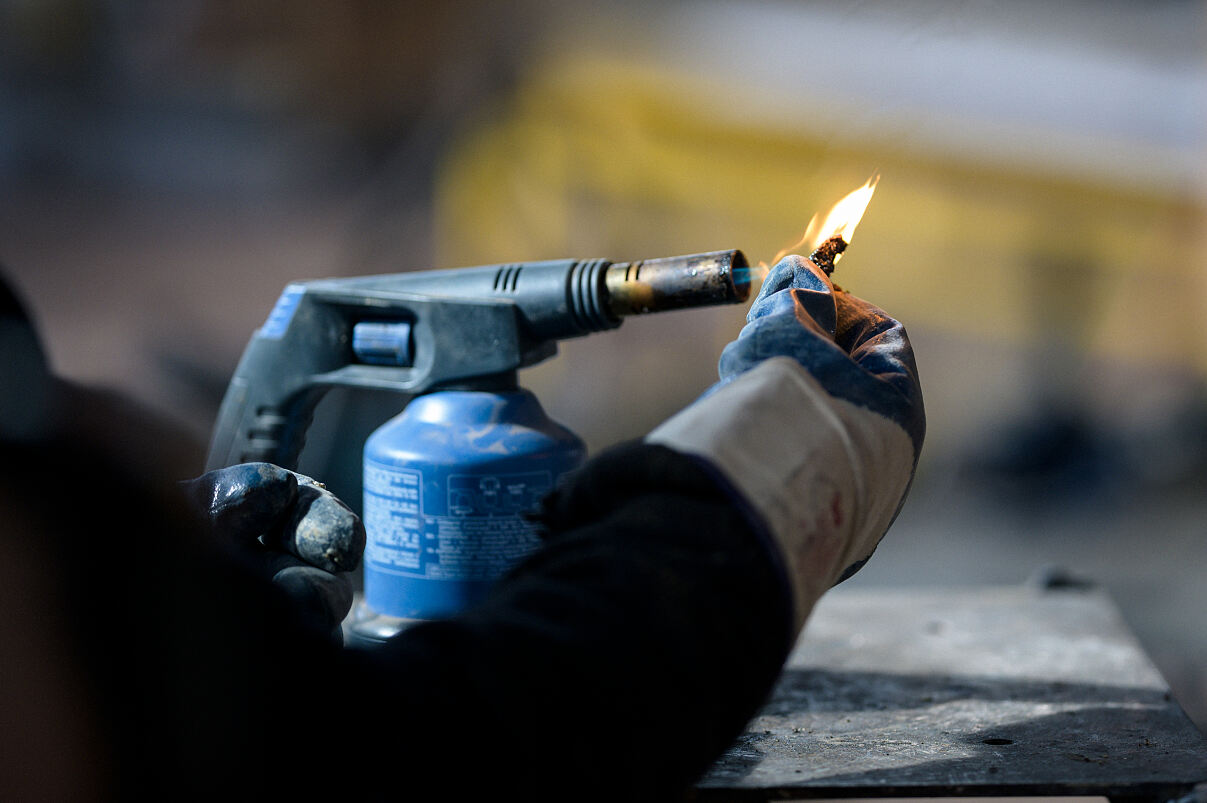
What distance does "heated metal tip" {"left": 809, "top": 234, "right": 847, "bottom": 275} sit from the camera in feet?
2.84

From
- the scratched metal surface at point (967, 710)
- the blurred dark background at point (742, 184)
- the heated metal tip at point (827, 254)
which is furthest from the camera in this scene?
the blurred dark background at point (742, 184)

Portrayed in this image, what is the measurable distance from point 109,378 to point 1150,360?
398cm

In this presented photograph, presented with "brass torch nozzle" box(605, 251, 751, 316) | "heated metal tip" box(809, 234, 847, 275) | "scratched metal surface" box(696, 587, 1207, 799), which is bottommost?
"scratched metal surface" box(696, 587, 1207, 799)

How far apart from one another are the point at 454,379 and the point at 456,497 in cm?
14

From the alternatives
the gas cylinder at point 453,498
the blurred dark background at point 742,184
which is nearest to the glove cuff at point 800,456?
the gas cylinder at point 453,498

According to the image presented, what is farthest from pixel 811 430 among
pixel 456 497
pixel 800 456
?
pixel 456 497

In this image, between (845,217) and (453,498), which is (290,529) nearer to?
(453,498)

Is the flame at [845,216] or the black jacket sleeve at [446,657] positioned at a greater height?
the flame at [845,216]

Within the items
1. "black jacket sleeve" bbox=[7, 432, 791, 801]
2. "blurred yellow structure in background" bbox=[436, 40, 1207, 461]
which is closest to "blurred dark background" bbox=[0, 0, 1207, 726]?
"blurred yellow structure in background" bbox=[436, 40, 1207, 461]

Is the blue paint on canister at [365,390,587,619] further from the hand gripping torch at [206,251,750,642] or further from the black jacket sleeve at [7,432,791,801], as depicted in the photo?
the black jacket sleeve at [7,432,791,801]

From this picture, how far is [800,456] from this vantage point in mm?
594

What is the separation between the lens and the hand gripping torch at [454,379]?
0.90 m

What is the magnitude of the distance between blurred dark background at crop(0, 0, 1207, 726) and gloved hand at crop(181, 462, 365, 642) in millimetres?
2410

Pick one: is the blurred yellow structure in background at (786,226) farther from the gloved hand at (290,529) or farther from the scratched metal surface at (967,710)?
the gloved hand at (290,529)
